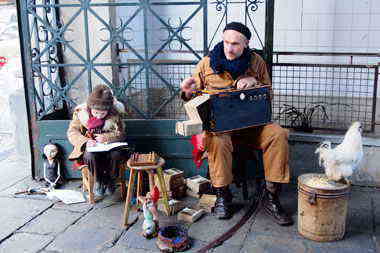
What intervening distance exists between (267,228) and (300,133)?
53.8 inches

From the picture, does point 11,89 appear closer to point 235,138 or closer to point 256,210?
point 235,138

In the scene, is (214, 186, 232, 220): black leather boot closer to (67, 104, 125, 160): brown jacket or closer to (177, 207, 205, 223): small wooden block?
(177, 207, 205, 223): small wooden block

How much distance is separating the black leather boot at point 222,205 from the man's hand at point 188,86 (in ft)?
2.79

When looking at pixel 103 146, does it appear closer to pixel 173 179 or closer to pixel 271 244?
pixel 173 179

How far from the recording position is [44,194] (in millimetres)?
4148

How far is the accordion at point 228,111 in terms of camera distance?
3295mm

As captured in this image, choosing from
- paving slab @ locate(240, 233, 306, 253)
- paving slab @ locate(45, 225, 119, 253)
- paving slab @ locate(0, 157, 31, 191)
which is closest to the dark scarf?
paving slab @ locate(240, 233, 306, 253)

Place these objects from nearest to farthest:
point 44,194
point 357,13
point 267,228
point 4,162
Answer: point 267,228
point 44,194
point 4,162
point 357,13

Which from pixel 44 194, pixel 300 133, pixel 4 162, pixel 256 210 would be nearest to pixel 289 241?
pixel 256 210

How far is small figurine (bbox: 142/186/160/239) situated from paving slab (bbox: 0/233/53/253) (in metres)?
0.75

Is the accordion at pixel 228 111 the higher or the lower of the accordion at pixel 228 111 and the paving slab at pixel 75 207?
the higher

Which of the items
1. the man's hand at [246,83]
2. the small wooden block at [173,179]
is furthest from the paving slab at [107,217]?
the man's hand at [246,83]

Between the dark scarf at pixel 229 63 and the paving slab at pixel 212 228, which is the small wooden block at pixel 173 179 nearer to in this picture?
the paving slab at pixel 212 228

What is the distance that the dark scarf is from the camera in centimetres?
355
